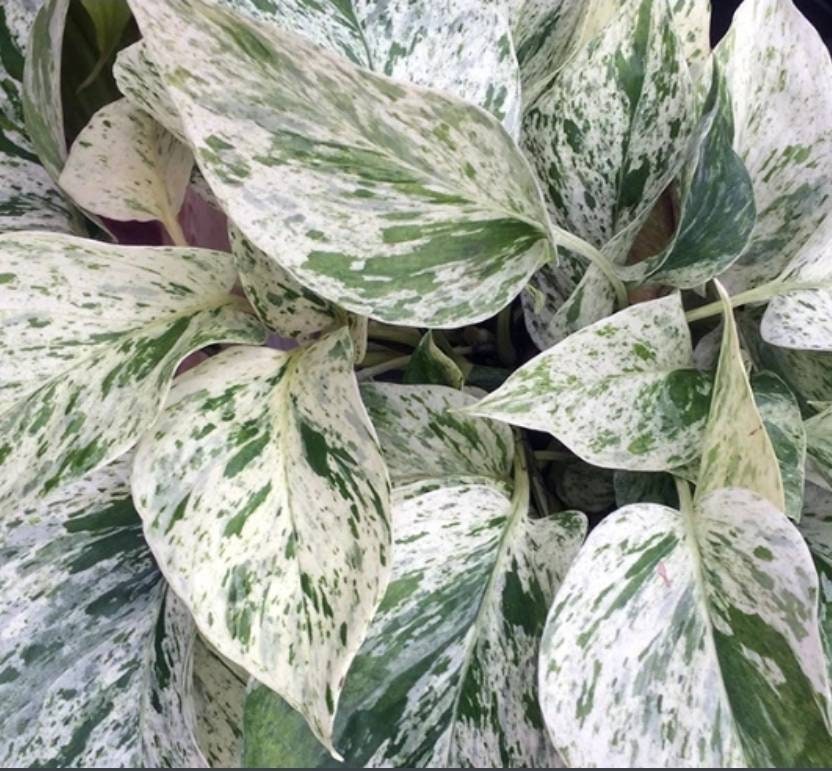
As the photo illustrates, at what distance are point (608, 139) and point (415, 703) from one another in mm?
302

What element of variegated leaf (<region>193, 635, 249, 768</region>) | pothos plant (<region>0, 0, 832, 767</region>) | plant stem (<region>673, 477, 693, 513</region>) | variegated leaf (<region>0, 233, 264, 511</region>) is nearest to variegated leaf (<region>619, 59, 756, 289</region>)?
pothos plant (<region>0, 0, 832, 767</region>)

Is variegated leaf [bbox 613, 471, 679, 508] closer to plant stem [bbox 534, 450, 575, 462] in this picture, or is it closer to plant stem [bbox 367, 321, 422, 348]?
plant stem [bbox 534, 450, 575, 462]

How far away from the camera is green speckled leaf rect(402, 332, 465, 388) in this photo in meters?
0.48

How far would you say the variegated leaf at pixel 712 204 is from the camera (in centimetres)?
42

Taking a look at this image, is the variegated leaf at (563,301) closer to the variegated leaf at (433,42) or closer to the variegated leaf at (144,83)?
the variegated leaf at (433,42)

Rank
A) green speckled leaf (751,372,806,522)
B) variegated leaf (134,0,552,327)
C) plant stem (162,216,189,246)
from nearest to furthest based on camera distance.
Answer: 1. variegated leaf (134,0,552,327)
2. green speckled leaf (751,372,806,522)
3. plant stem (162,216,189,246)

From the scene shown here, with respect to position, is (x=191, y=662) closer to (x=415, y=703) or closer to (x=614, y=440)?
(x=415, y=703)

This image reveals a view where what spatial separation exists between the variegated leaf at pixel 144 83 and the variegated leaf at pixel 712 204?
239mm

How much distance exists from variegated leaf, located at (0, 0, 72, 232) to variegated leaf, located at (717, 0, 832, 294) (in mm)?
372

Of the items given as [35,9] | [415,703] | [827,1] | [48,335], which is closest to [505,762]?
[415,703]

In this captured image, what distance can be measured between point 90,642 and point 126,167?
0.25m

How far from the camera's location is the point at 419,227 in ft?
1.24

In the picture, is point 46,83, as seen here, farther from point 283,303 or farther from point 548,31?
point 548,31

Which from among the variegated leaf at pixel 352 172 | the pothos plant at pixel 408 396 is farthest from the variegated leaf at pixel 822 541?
the variegated leaf at pixel 352 172
